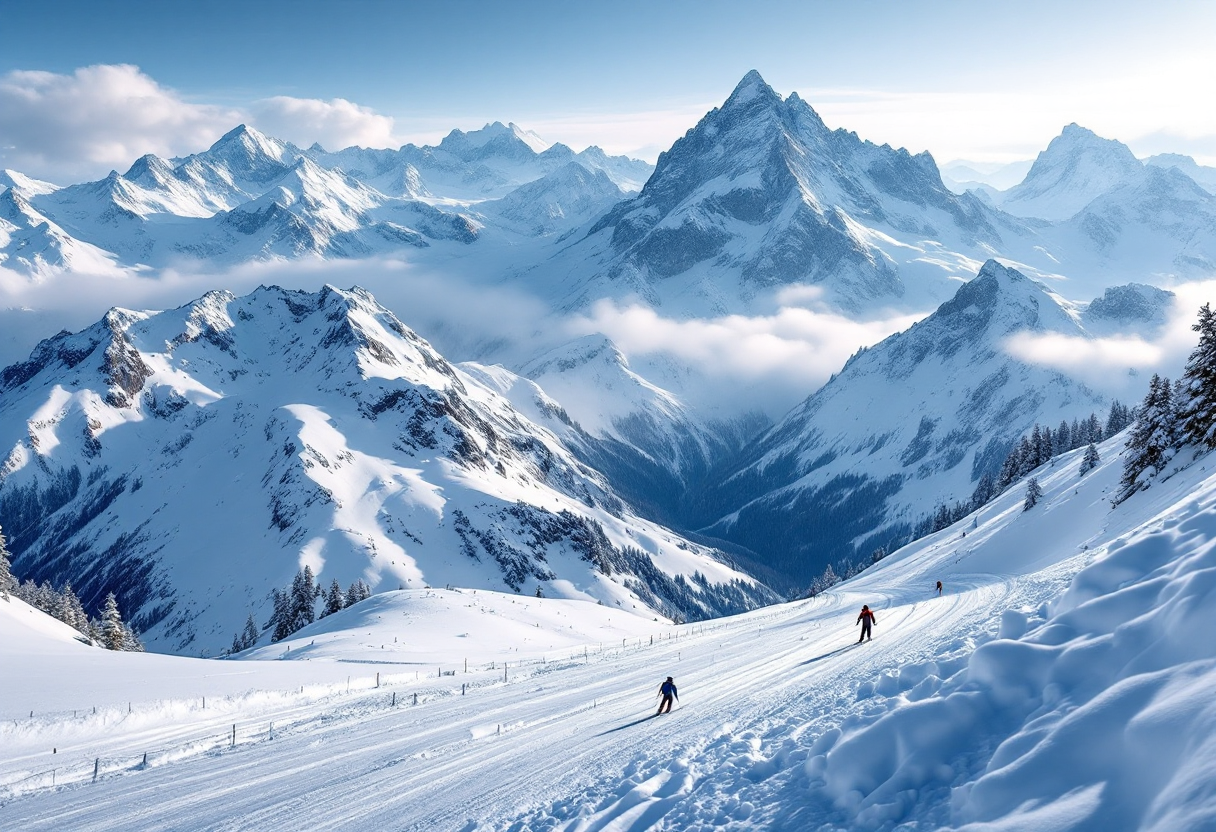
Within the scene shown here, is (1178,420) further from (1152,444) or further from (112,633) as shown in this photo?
(112,633)

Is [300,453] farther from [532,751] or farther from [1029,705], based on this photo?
[1029,705]

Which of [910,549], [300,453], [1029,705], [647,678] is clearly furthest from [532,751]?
[300,453]

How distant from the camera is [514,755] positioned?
17.5 meters

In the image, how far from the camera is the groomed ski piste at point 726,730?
7.98 m

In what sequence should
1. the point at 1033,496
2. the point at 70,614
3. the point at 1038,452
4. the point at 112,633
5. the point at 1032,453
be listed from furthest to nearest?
the point at 1032,453
the point at 1038,452
the point at 70,614
the point at 112,633
the point at 1033,496

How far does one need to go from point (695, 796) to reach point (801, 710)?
5334mm

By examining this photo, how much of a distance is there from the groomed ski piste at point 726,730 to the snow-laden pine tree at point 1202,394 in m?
3.27

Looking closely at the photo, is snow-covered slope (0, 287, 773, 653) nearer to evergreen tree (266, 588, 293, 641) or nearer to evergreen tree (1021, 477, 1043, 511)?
evergreen tree (266, 588, 293, 641)

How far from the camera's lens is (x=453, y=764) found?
17.2 meters

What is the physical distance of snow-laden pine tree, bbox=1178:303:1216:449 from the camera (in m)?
38.4


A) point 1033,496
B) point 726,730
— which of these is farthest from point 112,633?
point 1033,496

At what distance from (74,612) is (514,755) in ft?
307

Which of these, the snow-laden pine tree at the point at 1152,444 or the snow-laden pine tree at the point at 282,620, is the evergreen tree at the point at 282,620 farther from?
the snow-laden pine tree at the point at 1152,444

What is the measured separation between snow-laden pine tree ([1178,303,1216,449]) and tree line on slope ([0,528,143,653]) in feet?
293
